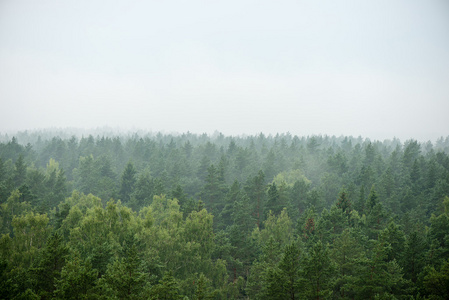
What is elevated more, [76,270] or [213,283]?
[76,270]

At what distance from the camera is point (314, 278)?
2036 cm

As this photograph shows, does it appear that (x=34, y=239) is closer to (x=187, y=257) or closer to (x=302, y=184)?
(x=187, y=257)

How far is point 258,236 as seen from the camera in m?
39.9

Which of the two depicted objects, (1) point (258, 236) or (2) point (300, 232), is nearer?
(2) point (300, 232)

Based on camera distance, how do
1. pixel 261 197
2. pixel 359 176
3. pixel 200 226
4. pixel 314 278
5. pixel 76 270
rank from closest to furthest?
pixel 76 270
pixel 314 278
pixel 200 226
pixel 261 197
pixel 359 176

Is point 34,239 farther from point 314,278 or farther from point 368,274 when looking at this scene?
point 368,274

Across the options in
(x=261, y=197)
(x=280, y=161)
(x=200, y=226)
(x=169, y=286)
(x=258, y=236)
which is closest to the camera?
(x=169, y=286)

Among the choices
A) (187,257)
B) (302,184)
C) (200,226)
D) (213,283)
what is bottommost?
(213,283)

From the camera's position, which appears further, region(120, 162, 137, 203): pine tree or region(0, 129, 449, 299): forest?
region(120, 162, 137, 203): pine tree

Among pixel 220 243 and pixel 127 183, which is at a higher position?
pixel 127 183

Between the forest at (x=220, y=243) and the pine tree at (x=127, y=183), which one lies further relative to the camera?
the pine tree at (x=127, y=183)

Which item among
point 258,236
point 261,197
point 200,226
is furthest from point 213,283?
point 261,197

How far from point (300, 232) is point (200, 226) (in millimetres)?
14135

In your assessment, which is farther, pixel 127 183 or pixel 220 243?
pixel 127 183
